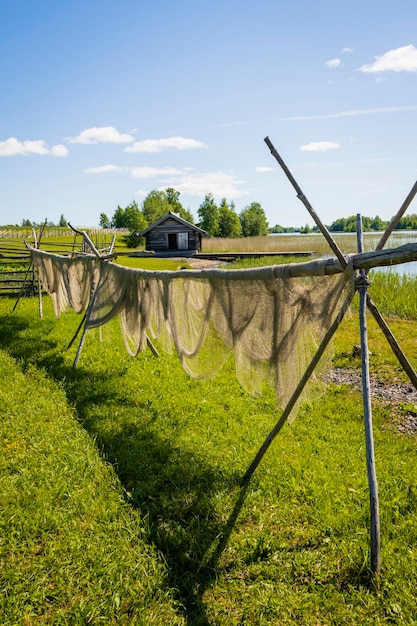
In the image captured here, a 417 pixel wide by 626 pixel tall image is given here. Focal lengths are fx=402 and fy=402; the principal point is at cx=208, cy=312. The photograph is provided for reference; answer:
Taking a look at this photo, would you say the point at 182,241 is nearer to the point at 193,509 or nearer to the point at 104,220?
the point at 193,509

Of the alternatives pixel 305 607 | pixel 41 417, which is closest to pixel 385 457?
pixel 305 607

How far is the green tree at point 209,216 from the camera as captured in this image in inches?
2384

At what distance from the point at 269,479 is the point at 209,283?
2.01 m

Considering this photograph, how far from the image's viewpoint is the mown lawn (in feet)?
8.95

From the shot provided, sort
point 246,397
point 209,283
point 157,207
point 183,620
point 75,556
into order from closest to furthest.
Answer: point 183,620 < point 75,556 < point 209,283 < point 246,397 < point 157,207

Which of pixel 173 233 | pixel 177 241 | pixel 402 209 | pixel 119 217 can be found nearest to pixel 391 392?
pixel 402 209

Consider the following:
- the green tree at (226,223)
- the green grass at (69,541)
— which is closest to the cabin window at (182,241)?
the green grass at (69,541)

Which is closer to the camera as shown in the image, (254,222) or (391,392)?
(391,392)

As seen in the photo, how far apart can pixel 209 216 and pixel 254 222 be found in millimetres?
14916

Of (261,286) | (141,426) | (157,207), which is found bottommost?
(141,426)

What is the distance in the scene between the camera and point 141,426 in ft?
16.5

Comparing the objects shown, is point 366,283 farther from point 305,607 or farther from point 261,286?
point 305,607

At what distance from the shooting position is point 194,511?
359 centimetres

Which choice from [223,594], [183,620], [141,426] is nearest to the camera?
[183,620]
